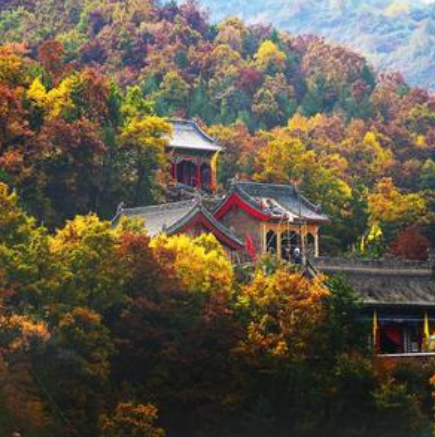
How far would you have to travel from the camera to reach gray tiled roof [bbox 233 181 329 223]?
57.6 m

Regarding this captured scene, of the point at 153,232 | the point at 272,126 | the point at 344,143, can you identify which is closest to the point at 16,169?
the point at 153,232

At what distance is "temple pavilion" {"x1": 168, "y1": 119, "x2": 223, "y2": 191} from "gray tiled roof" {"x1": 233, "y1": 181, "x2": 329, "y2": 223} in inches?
404

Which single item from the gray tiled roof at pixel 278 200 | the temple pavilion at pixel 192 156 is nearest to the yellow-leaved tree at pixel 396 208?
the gray tiled roof at pixel 278 200

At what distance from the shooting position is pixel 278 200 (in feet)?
197

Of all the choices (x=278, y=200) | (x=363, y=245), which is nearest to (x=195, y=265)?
(x=278, y=200)

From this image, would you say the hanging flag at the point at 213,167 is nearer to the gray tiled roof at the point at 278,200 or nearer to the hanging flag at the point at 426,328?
the gray tiled roof at the point at 278,200

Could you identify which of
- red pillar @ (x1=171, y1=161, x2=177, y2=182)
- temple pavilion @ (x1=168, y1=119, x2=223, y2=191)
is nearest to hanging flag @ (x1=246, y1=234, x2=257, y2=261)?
temple pavilion @ (x1=168, y1=119, x2=223, y2=191)

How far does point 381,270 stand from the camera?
155 ft

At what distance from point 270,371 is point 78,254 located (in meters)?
6.59

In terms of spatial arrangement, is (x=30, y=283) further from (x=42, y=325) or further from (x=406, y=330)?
(x=406, y=330)

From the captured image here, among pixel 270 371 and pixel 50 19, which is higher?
pixel 50 19

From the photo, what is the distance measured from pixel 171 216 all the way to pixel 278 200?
962cm

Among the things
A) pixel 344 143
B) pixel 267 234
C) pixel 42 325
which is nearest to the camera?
pixel 42 325

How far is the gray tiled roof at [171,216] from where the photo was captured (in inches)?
1976
